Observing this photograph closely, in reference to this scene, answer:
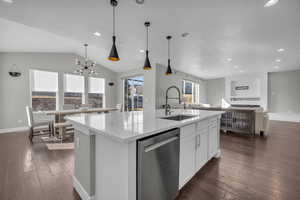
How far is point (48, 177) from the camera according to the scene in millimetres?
1945

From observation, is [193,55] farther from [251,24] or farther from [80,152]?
[80,152]

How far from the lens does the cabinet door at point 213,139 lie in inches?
86.8

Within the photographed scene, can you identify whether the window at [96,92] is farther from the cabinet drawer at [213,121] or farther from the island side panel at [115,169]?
the cabinet drawer at [213,121]

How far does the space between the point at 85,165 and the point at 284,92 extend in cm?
1006

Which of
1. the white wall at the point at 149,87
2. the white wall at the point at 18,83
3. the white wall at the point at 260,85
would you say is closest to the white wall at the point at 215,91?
the white wall at the point at 260,85

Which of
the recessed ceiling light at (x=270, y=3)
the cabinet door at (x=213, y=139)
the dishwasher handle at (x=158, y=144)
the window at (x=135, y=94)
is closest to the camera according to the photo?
the dishwasher handle at (x=158, y=144)

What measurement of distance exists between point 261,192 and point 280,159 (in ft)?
4.69

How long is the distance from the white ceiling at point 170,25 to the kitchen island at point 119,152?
2104 millimetres

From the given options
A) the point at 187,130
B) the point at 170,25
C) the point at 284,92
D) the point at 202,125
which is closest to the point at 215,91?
the point at 284,92

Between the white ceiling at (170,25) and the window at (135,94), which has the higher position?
the white ceiling at (170,25)

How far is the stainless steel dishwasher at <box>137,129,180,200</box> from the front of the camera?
1044mm

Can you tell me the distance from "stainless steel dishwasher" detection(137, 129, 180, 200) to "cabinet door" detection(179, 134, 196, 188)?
11 centimetres

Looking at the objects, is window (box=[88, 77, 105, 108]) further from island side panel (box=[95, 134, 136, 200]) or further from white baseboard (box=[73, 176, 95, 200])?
island side panel (box=[95, 134, 136, 200])

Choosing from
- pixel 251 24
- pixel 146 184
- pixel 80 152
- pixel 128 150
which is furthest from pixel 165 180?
pixel 251 24
